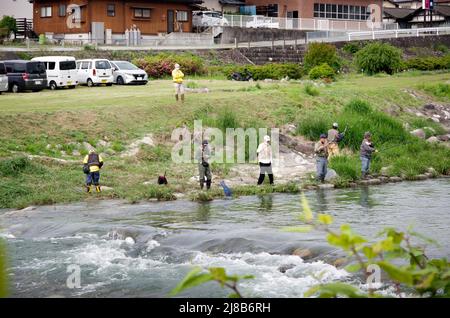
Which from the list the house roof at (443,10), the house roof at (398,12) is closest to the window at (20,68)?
the house roof at (398,12)

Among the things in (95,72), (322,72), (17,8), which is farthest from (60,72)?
(17,8)

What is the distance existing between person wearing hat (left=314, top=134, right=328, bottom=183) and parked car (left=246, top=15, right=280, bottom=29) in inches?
1615

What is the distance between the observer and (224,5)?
71875 millimetres

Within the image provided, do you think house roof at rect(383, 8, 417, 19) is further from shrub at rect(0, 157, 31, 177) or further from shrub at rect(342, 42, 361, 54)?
shrub at rect(0, 157, 31, 177)

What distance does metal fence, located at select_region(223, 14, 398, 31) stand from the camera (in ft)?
213

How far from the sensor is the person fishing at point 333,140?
2802 centimetres

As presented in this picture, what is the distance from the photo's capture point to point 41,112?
30.0 meters

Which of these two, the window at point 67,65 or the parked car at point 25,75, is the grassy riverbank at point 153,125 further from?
the window at point 67,65

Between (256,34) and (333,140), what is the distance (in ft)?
123

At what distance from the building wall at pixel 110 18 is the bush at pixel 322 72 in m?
18.0
